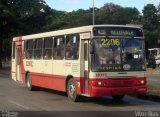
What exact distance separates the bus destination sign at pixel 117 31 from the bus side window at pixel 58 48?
272 cm

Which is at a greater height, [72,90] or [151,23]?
[151,23]

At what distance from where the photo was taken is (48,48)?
819 inches

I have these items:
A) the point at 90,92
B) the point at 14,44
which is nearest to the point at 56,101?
the point at 90,92

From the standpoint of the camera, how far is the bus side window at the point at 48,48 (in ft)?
67.6

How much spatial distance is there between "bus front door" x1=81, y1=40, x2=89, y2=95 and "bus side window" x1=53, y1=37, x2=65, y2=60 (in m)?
1.97

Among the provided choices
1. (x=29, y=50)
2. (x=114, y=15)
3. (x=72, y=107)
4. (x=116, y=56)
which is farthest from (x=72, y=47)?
(x=114, y=15)

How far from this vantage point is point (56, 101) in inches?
709

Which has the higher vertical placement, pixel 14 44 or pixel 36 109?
pixel 14 44

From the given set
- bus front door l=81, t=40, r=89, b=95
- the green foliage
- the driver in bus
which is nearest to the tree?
the green foliage

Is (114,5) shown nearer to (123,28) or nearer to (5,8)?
(5,8)

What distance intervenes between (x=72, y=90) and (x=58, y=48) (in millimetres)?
2484

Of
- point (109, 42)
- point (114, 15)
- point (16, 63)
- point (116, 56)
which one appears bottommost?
point (16, 63)

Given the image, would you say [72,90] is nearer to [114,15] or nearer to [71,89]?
[71,89]

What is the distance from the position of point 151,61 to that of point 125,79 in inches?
1587
